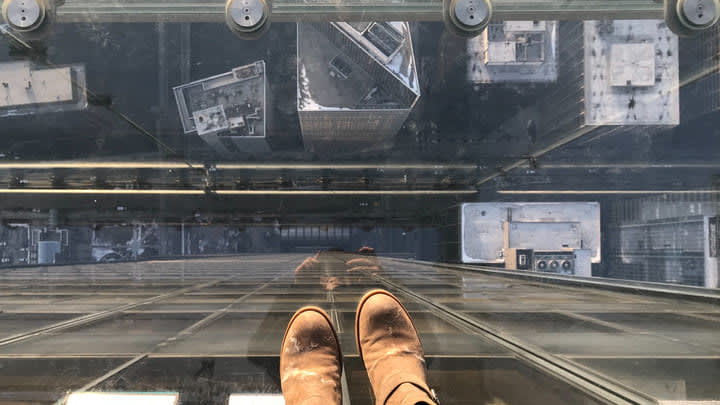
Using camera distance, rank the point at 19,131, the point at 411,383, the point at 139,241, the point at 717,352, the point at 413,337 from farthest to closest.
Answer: the point at 139,241
the point at 19,131
the point at 717,352
the point at 413,337
the point at 411,383

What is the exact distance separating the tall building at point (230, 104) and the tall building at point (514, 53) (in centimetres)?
1375

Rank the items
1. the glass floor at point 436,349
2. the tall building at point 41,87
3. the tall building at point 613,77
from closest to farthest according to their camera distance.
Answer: the glass floor at point 436,349
the tall building at point 41,87
the tall building at point 613,77

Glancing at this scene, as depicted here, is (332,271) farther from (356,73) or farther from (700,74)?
(700,74)

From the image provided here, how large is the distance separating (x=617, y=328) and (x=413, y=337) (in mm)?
2882

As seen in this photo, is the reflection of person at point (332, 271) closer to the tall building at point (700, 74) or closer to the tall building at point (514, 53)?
the tall building at point (514, 53)

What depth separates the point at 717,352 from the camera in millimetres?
3574

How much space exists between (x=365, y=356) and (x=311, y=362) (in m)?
0.51

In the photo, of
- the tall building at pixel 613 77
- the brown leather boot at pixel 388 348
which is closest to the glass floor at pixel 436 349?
the brown leather boot at pixel 388 348

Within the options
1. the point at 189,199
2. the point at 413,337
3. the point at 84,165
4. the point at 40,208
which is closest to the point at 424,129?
the point at 189,199

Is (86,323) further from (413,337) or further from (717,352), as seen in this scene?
(717,352)

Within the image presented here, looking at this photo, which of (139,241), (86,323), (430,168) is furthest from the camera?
(139,241)

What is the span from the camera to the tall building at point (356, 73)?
1842 cm

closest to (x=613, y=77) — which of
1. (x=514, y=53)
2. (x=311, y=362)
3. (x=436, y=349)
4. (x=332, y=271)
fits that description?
(x=514, y=53)

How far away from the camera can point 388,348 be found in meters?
3.14
